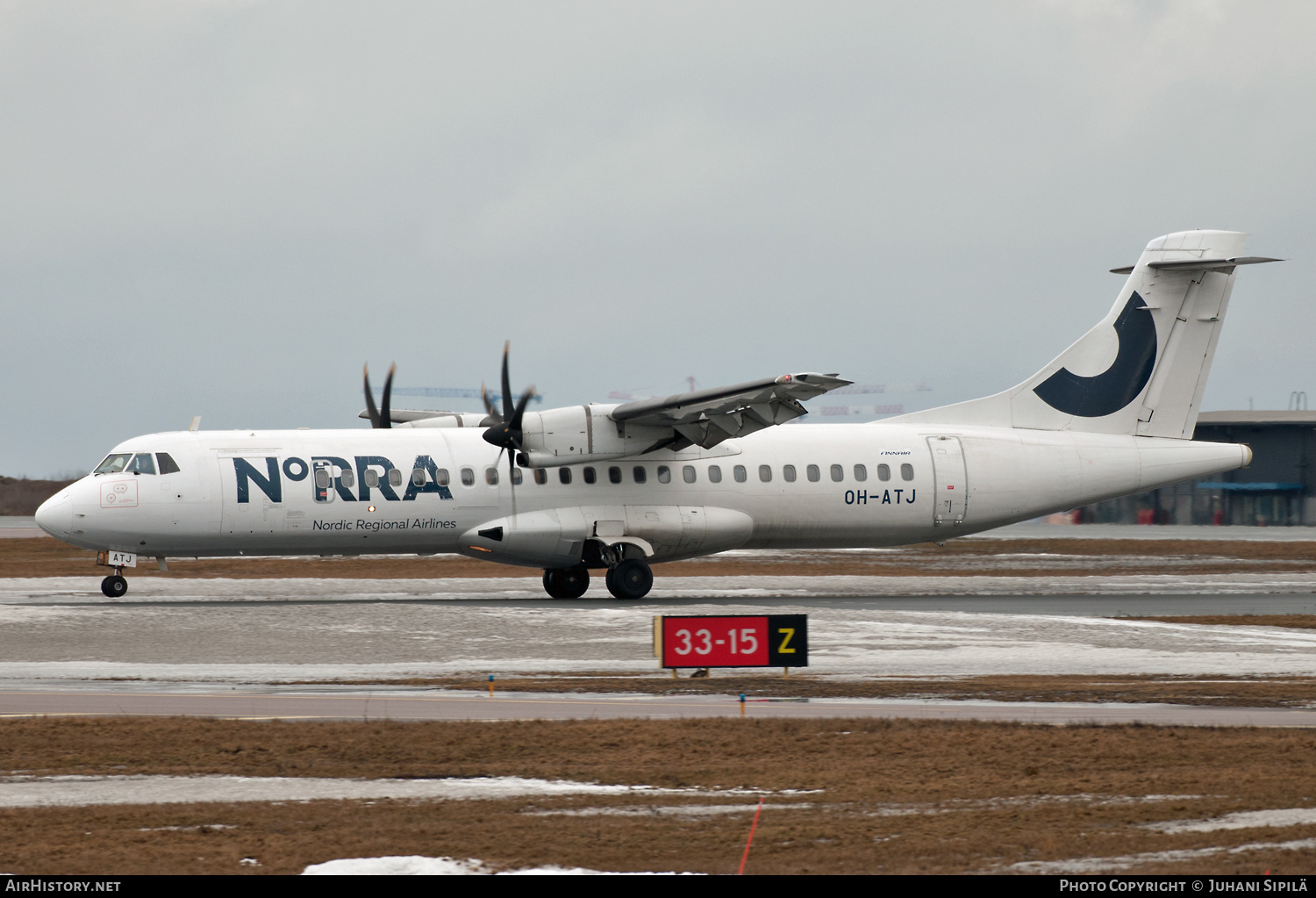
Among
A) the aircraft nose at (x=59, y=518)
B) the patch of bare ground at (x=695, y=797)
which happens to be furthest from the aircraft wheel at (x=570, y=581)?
the patch of bare ground at (x=695, y=797)

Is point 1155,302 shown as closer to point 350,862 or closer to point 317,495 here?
point 317,495

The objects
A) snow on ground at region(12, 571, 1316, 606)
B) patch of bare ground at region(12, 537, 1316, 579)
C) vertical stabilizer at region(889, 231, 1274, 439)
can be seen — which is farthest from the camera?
patch of bare ground at region(12, 537, 1316, 579)

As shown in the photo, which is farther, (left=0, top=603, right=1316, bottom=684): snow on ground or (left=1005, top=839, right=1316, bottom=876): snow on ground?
(left=0, top=603, right=1316, bottom=684): snow on ground

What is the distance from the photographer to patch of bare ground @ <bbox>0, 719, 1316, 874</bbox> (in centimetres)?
920

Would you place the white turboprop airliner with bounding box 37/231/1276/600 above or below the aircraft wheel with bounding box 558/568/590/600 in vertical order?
above

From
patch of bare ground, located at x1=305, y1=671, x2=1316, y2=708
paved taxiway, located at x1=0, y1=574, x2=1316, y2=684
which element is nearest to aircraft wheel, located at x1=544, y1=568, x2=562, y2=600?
paved taxiway, located at x1=0, y1=574, x2=1316, y2=684

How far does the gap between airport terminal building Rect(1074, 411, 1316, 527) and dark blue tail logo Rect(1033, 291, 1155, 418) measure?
51.2 metres

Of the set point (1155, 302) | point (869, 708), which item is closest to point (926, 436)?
point (1155, 302)

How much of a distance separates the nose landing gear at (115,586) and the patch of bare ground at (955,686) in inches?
551

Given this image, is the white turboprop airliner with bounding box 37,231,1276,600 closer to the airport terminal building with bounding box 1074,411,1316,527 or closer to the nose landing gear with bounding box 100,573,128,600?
the nose landing gear with bounding box 100,573,128,600

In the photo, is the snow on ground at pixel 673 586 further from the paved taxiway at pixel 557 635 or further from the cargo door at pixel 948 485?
the cargo door at pixel 948 485

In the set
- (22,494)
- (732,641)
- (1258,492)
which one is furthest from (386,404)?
(22,494)

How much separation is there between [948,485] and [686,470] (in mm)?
6103

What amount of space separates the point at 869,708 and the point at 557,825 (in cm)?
629
